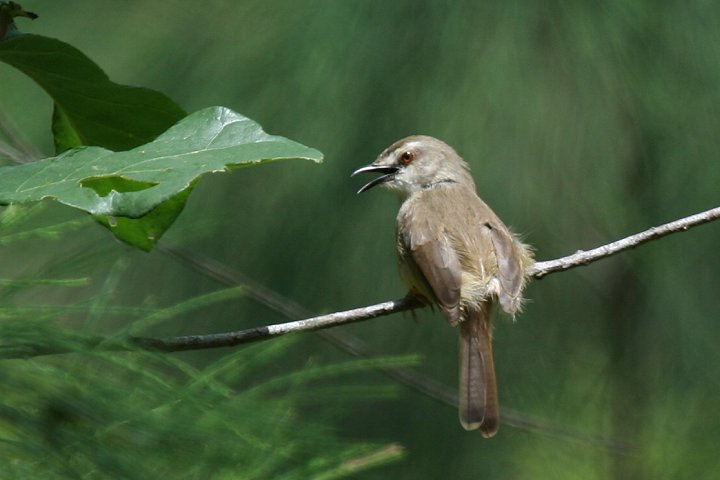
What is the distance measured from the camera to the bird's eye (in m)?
4.05

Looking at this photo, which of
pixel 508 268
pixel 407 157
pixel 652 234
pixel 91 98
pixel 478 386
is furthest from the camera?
pixel 407 157

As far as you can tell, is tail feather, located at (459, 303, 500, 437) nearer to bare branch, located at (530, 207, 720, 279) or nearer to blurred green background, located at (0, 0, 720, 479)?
blurred green background, located at (0, 0, 720, 479)

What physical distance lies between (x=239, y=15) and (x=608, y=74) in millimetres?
1233

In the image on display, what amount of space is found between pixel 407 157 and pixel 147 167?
2.91 metres

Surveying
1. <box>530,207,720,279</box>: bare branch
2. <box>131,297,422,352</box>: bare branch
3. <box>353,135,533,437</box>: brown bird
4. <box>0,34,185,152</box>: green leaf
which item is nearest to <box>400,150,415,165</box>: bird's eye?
<box>353,135,533,437</box>: brown bird

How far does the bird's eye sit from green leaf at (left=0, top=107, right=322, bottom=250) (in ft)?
8.86

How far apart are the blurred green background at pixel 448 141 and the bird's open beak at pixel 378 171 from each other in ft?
0.13

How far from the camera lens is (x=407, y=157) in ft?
13.5

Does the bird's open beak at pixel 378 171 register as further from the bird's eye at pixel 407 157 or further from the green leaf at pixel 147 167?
the green leaf at pixel 147 167

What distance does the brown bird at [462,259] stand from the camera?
3.48 metres

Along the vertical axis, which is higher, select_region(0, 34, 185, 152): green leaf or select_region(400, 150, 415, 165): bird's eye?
select_region(0, 34, 185, 152): green leaf

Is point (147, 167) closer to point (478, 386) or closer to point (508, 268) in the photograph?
point (478, 386)

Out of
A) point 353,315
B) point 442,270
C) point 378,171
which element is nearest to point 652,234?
point 353,315

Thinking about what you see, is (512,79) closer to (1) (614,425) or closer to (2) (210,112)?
(1) (614,425)
